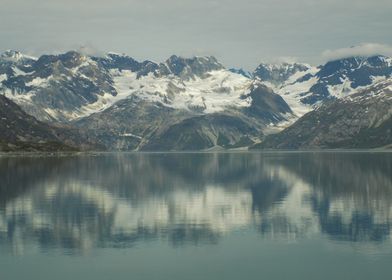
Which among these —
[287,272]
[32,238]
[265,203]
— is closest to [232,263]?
[287,272]

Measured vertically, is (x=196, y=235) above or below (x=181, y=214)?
below

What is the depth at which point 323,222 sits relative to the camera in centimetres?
11362

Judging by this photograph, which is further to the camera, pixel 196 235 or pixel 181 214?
pixel 181 214

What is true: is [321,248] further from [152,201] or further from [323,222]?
[152,201]

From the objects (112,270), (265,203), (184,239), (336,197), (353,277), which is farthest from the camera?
(336,197)

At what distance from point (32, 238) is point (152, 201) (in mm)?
57660

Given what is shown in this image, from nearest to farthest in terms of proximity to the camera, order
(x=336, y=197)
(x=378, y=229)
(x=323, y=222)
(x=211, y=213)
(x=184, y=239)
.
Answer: (x=184, y=239)
(x=378, y=229)
(x=323, y=222)
(x=211, y=213)
(x=336, y=197)

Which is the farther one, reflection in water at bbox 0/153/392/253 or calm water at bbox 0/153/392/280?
reflection in water at bbox 0/153/392/253

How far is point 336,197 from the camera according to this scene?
521ft

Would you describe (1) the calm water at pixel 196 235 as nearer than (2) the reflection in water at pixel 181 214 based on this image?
Yes

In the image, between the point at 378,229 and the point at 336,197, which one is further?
the point at 336,197

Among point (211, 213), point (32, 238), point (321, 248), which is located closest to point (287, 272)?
point (321, 248)

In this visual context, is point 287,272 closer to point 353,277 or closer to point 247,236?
point 353,277

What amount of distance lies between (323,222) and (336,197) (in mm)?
46811
